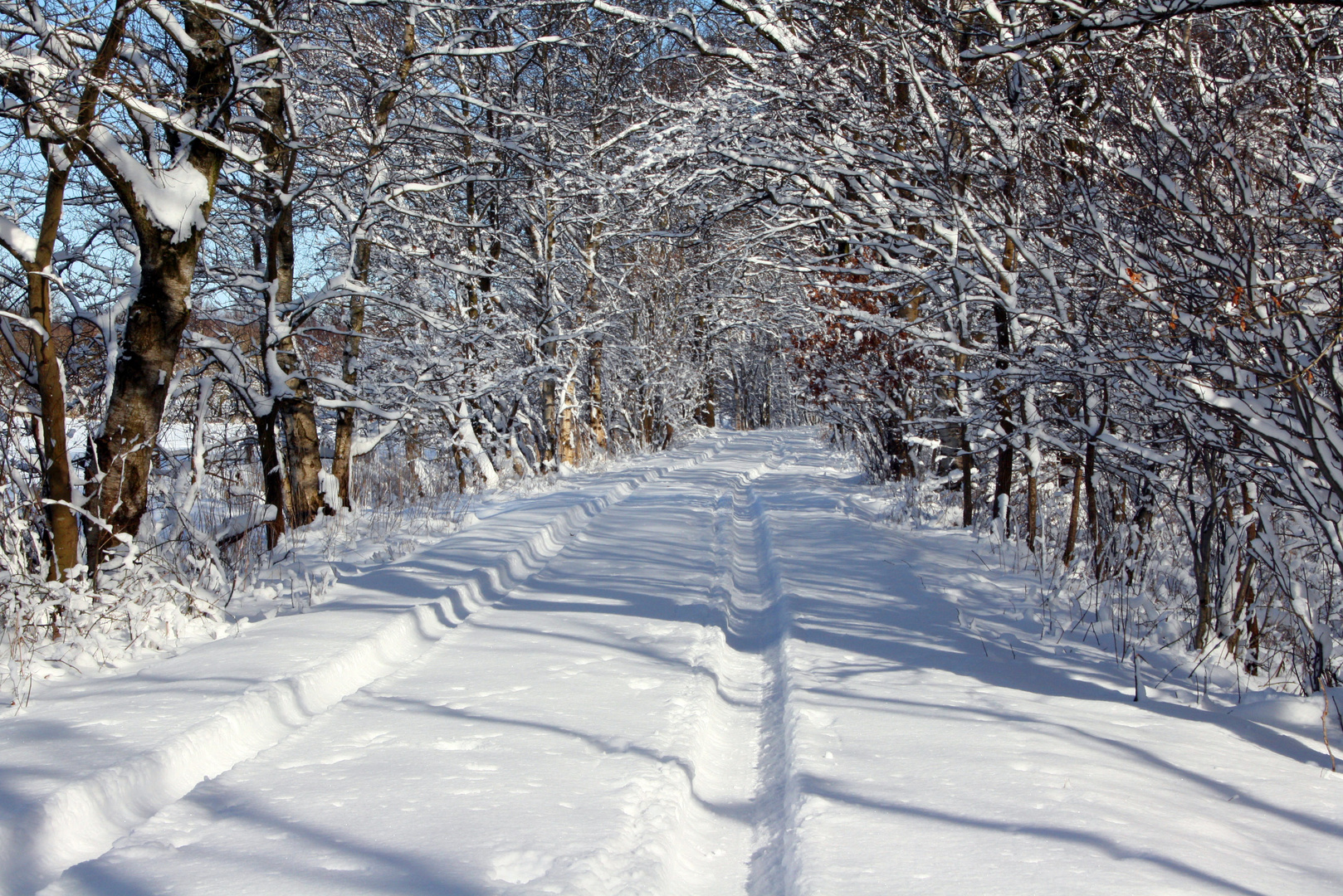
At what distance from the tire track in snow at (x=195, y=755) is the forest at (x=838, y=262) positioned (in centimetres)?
141

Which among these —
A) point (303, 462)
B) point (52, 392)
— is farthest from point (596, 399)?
point (52, 392)

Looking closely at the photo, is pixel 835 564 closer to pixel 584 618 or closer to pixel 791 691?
pixel 584 618

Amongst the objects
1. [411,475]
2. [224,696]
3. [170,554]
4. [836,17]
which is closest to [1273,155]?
[836,17]

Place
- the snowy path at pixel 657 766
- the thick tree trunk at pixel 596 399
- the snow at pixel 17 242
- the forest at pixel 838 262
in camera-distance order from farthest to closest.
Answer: the thick tree trunk at pixel 596 399 < the snow at pixel 17 242 < the forest at pixel 838 262 < the snowy path at pixel 657 766

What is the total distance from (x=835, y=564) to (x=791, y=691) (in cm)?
360

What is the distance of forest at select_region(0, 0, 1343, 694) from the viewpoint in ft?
15.2

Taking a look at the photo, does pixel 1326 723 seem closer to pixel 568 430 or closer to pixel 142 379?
pixel 142 379

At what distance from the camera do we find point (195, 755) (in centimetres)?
363

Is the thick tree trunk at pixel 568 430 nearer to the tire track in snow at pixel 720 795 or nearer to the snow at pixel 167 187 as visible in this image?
the snow at pixel 167 187

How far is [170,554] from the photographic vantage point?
6953 millimetres

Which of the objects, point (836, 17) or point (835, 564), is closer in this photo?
point (835, 564)

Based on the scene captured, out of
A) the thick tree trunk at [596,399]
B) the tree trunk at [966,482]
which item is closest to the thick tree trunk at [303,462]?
the tree trunk at [966,482]

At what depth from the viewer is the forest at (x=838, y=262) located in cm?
462

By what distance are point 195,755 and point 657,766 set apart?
1990 millimetres
